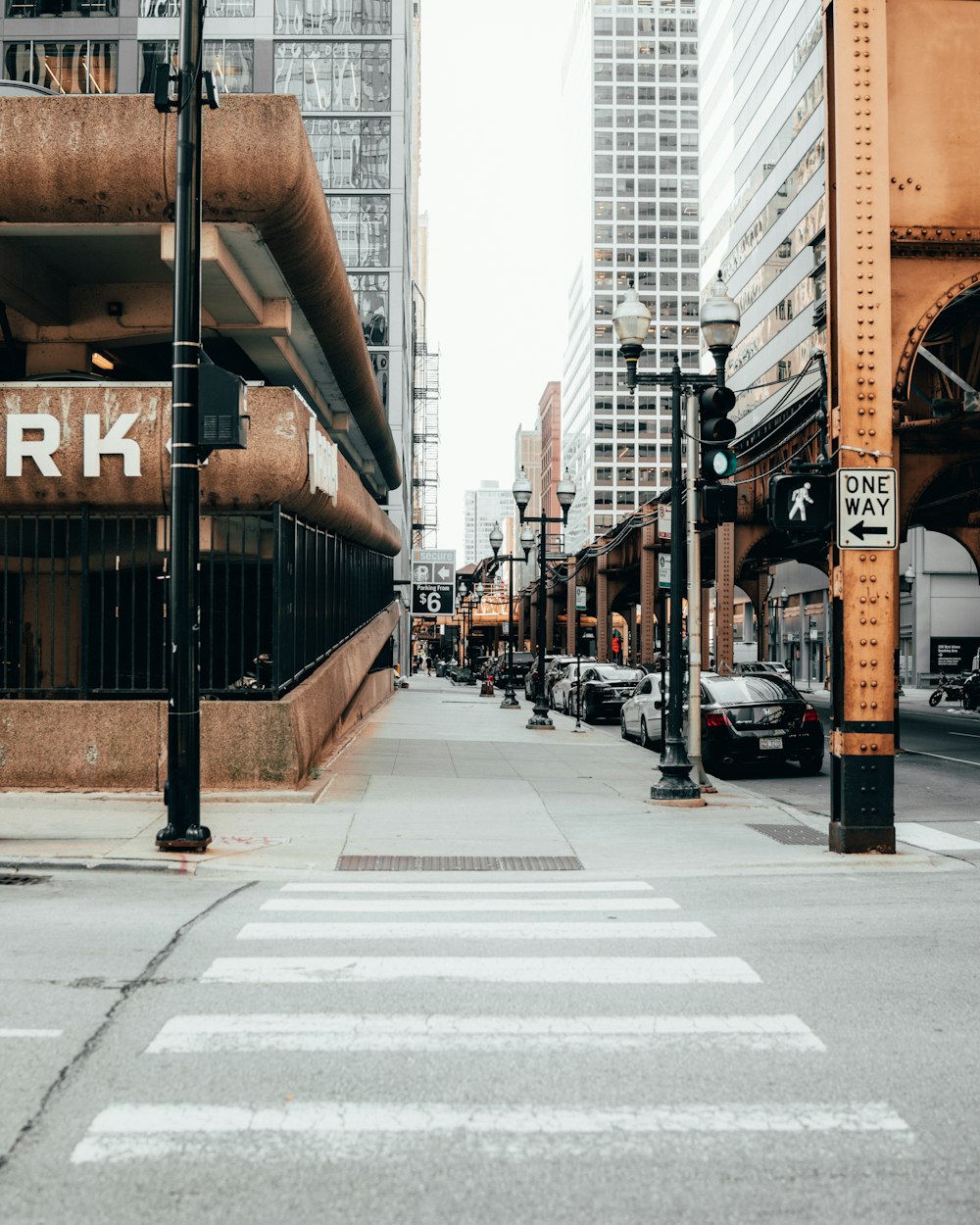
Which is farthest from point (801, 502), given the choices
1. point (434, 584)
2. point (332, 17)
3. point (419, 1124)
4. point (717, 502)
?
point (332, 17)

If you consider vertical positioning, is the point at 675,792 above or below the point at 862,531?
below

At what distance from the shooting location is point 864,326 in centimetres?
1040

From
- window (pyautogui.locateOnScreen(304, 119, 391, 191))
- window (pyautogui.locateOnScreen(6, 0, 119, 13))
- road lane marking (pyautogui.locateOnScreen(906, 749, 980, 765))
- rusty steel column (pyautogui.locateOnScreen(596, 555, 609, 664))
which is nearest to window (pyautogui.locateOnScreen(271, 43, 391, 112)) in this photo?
window (pyautogui.locateOnScreen(304, 119, 391, 191))

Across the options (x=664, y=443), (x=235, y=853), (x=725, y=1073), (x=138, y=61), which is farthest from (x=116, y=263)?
(x=664, y=443)

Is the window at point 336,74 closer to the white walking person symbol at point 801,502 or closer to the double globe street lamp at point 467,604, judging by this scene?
the double globe street lamp at point 467,604

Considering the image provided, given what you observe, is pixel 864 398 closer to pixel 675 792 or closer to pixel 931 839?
pixel 931 839

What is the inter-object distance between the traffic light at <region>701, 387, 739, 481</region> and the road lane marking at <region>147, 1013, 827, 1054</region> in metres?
8.87

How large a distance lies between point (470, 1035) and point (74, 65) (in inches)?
2068

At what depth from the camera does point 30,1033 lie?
5.21 metres

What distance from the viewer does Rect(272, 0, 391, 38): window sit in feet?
188

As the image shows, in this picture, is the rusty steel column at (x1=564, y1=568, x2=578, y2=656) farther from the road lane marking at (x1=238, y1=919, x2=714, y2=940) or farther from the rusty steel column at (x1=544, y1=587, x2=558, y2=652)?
the road lane marking at (x1=238, y1=919, x2=714, y2=940)

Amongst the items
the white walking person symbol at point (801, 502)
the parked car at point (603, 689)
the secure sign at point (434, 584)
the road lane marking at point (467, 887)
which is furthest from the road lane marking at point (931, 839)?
the secure sign at point (434, 584)

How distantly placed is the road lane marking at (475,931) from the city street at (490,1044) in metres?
0.04

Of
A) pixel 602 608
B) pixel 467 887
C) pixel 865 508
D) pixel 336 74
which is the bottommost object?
pixel 467 887
